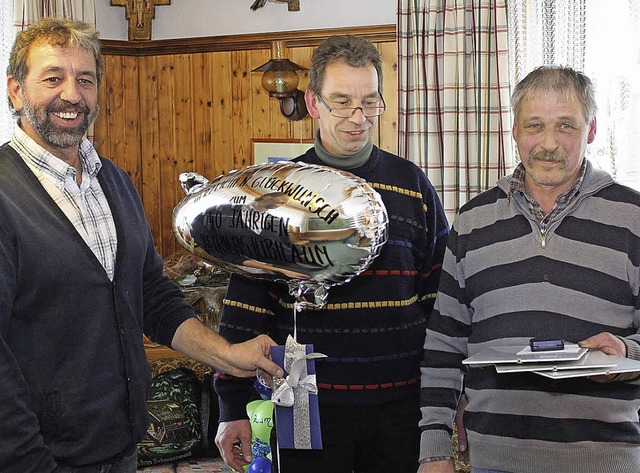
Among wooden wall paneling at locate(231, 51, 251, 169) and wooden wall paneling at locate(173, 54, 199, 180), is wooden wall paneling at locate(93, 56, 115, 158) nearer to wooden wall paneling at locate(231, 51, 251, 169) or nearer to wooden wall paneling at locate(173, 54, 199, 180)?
wooden wall paneling at locate(173, 54, 199, 180)

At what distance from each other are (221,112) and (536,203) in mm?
3208

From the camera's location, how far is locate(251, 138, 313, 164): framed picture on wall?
470 centimetres

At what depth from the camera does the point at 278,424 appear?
68.7 inches

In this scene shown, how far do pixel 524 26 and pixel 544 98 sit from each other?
7.21 ft

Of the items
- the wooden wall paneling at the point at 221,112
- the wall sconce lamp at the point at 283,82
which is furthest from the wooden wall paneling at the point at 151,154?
the wall sconce lamp at the point at 283,82

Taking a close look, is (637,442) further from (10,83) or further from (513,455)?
(10,83)

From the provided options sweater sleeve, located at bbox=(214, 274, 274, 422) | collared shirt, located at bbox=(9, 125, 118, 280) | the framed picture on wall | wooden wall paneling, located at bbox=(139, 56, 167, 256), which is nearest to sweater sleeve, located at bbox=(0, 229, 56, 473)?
collared shirt, located at bbox=(9, 125, 118, 280)

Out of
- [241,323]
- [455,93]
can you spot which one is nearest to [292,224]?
[241,323]

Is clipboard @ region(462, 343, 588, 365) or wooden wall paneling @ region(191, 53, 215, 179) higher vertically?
wooden wall paneling @ region(191, 53, 215, 179)

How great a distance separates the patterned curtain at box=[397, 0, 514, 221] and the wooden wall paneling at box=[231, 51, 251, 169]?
1.00m

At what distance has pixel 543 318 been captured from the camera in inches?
74.3

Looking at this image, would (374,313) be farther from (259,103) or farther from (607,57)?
(259,103)

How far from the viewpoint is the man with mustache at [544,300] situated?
185 centimetres

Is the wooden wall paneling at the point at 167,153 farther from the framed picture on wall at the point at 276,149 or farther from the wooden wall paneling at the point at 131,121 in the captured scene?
the framed picture on wall at the point at 276,149
